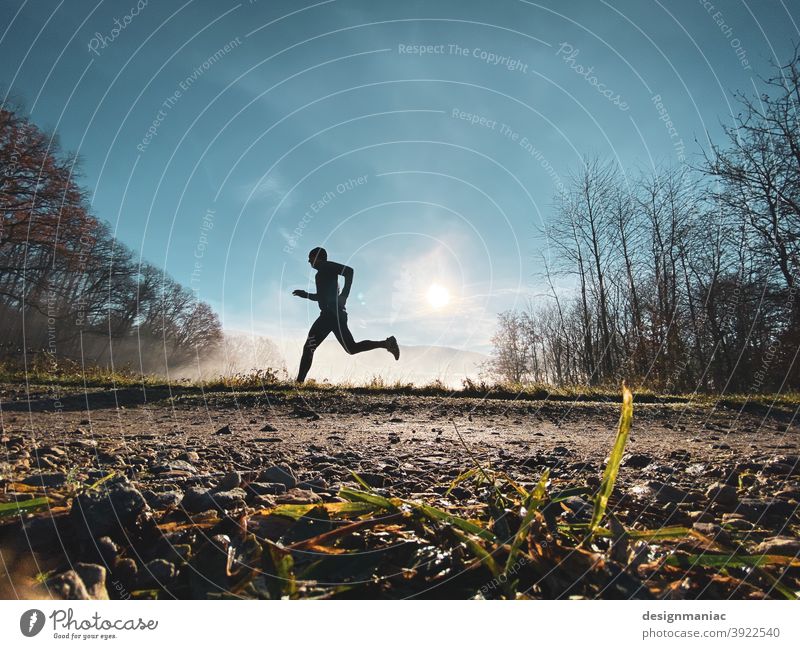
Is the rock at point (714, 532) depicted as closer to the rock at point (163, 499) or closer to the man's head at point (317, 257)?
the rock at point (163, 499)

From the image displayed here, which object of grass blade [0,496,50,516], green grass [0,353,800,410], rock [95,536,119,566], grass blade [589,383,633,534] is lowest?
green grass [0,353,800,410]

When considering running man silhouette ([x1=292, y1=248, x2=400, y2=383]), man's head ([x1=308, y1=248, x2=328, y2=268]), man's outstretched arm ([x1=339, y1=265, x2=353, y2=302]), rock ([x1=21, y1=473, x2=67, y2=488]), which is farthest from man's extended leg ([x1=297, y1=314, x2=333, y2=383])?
rock ([x1=21, y1=473, x2=67, y2=488])

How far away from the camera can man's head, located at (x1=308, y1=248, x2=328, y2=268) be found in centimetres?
1035

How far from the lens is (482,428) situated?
468cm

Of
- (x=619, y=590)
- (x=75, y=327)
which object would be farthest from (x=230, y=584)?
(x=75, y=327)

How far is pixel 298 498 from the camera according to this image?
126 cm

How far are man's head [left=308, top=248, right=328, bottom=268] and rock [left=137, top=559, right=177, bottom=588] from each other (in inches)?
380

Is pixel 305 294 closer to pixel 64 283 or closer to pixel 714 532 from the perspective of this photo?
pixel 714 532

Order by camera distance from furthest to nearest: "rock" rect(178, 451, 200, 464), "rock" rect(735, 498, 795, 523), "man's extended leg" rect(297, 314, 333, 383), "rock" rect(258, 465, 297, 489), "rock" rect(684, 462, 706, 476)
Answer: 1. "man's extended leg" rect(297, 314, 333, 383)
2. "rock" rect(178, 451, 200, 464)
3. "rock" rect(684, 462, 706, 476)
4. "rock" rect(258, 465, 297, 489)
5. "rock" rect(735, 498, 795, 523)

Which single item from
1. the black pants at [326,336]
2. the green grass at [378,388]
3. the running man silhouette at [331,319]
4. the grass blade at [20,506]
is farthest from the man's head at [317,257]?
the grass blade at [20,506]

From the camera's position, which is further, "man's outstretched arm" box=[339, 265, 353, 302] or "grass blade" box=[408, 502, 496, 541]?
"man's outstretched arm" box=[339, 265, 353, 302]

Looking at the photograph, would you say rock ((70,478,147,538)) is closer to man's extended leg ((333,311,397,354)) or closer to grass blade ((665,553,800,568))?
grass blade ((665,553,800,568))

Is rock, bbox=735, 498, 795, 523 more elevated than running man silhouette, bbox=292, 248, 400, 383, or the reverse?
running man silhouette, bbox=292, 248, 400, 383
